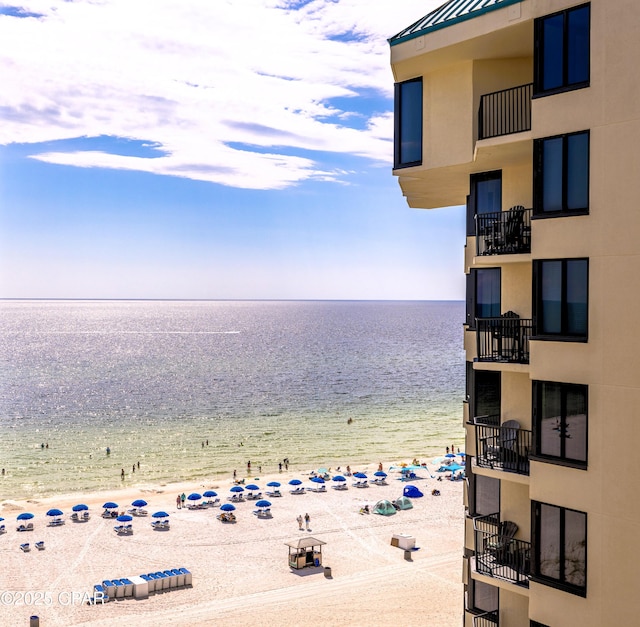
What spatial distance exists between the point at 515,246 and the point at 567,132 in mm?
3092

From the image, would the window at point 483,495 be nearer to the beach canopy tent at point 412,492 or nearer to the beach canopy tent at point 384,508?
the beach canopy tent at point 384,508

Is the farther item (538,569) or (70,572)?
(70,572)

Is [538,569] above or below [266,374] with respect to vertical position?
above

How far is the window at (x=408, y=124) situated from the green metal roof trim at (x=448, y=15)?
1290 mm

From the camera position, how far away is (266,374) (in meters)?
161

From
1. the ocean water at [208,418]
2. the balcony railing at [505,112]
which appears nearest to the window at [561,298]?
the balcony railing at [505,112]

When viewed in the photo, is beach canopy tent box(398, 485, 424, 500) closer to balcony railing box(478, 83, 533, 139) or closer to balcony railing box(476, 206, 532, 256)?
balcony railing box(476, 206, 532, 256)

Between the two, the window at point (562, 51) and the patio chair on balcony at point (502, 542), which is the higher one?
the window at point (562, 51)

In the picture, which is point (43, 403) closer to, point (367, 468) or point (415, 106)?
point (367, 468)

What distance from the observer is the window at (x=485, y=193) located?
18422mm

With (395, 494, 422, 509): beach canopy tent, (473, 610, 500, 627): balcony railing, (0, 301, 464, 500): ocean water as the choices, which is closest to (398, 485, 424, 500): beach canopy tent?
(395, 494, 422, 509): beach canopy tent

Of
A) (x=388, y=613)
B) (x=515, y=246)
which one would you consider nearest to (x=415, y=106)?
(x=515, y=246)

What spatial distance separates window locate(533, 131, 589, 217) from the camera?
13852mm

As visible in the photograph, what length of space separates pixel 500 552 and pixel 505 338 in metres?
5.20
